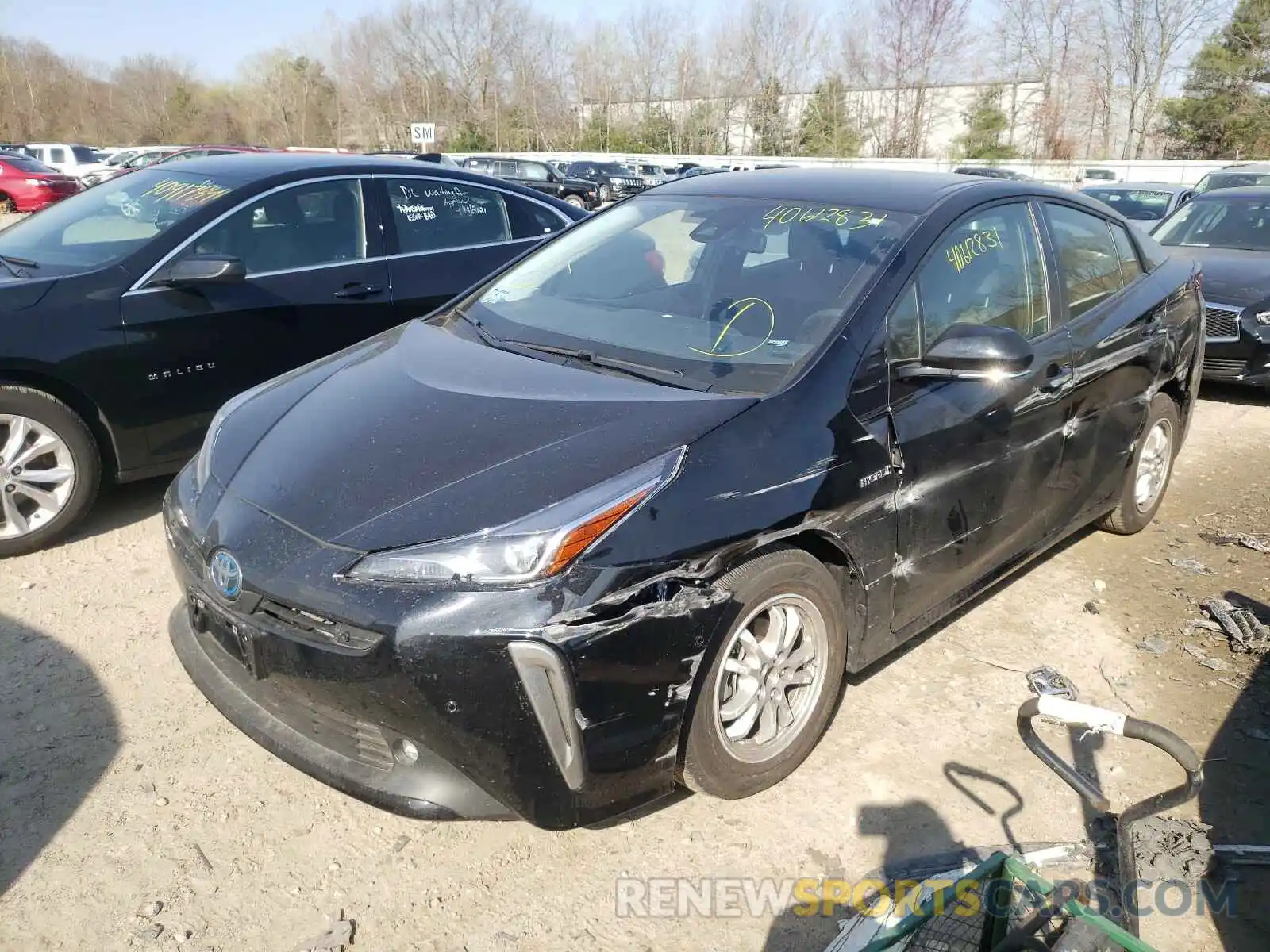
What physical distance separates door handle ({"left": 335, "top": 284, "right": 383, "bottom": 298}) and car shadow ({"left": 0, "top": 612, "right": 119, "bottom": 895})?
2.21 metres

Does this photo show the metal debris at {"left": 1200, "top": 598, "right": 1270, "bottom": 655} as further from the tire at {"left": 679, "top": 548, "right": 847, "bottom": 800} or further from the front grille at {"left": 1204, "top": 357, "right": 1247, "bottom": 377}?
the front grille at {"left": 1204, "top": 357, "right": 1247, "bottom": 377}

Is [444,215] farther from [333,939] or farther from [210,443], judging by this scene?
[333,939]

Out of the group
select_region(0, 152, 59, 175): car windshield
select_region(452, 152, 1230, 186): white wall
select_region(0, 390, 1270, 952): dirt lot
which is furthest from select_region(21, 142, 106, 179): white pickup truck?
select_region(0, 390, 1270, 952): dirt lot

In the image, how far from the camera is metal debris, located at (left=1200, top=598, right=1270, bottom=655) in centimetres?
381

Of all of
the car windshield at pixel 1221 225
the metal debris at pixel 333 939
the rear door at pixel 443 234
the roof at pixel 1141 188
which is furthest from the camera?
the roof at pixel 1141 188

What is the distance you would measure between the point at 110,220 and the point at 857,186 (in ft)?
12.0

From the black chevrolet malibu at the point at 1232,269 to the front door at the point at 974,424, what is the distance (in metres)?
4.40

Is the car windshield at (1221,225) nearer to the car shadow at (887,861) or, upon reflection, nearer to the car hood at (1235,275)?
the car hood at (1235,275)

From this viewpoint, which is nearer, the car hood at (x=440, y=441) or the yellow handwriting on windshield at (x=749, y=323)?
the car hood at (x=440, y=441)

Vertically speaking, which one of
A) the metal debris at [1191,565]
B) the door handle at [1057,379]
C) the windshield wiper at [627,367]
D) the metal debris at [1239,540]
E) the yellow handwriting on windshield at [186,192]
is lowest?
the metal debris at [1239,540]

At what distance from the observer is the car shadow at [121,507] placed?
4.51 m

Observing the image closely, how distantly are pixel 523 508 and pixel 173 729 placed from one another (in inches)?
62.6

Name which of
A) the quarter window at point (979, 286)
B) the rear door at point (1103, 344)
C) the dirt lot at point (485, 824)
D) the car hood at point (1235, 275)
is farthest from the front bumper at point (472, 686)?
the car hood at point (1235, 275)

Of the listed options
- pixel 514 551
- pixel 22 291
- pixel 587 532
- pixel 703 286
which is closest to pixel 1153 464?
pixel 703 286
